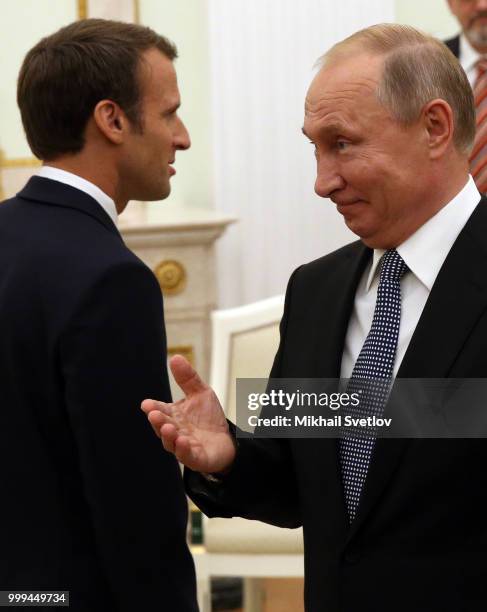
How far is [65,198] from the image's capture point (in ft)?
6.82

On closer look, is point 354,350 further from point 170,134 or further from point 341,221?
point 341,221

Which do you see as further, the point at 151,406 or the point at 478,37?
the point at 478,37

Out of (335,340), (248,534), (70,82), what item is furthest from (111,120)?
(248,534)

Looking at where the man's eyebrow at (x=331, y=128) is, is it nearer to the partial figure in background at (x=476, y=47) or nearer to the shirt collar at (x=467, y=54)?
the partial figure in background at (x=476, y=47)

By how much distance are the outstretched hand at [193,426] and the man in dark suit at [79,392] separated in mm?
238

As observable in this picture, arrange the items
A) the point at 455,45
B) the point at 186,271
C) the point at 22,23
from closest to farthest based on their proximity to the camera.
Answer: the point at 455,45
the point at 186,271
the point at 22,23

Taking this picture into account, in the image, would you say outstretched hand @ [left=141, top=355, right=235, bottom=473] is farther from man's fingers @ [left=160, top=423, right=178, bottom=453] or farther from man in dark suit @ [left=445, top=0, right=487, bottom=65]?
man in dark suit @ [left=445, top=0, right=487, bottom=65]

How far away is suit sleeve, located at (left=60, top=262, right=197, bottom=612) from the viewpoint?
1921 mm

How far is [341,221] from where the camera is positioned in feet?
17.4

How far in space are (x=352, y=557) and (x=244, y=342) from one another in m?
2.15

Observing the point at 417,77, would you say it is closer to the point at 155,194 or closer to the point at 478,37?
the point at 155,194

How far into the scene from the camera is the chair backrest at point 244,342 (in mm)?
3758

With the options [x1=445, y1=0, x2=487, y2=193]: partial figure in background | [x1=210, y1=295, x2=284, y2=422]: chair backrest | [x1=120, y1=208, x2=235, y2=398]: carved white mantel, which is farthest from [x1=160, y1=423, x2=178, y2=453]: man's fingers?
[x1=120, y1=208, x2=235, y2=398]: carved white mantel

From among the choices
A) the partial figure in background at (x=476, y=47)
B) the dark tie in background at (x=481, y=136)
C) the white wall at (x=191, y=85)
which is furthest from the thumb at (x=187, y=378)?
the white wall at (x=191, y=85)
